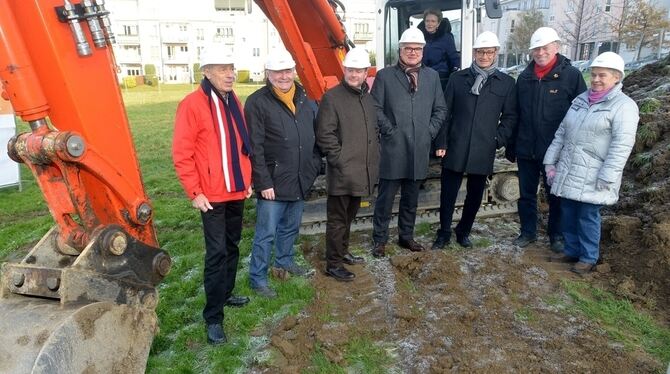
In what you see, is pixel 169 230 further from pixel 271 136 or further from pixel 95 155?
pixel 95 155

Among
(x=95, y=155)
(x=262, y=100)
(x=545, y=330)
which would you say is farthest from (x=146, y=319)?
(x=545, y=330)

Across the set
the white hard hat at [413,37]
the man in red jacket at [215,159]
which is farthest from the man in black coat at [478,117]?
the man in red jacket at [215,159]

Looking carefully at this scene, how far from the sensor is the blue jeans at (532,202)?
5.50 meters

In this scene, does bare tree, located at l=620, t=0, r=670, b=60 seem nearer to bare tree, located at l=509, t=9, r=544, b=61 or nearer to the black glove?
bare tree, located at l=509, t=9, r=544, b=61

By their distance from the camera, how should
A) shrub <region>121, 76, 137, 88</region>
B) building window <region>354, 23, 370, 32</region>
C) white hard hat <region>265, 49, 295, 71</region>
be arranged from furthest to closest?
1. shrub <region>121, 76, 137, 88</region>
2. building window <region>354, 23, 370, 32</region>
3. white hard hat <region>265, 49, 295, 71</region>

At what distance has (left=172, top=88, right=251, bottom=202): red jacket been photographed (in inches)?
138

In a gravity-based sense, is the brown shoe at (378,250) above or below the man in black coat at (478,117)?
below

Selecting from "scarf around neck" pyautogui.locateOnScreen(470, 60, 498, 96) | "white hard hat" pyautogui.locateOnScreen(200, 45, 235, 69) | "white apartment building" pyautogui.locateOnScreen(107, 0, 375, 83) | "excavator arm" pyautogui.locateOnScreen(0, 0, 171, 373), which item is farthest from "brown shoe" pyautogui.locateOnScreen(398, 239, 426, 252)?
"white apartment building" pyautogui.locateOnScreen(107, 0, 375, 83)

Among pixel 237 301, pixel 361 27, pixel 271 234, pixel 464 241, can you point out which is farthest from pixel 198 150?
pixel 361 27

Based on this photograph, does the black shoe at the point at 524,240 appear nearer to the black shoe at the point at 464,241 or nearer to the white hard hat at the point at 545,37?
the black shoe at the point at 464,241

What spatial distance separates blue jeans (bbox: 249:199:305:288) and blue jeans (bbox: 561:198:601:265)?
8.44 ft

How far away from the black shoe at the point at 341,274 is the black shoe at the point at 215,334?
134 centimetres

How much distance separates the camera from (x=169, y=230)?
676cm

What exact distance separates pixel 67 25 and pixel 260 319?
253 cm
